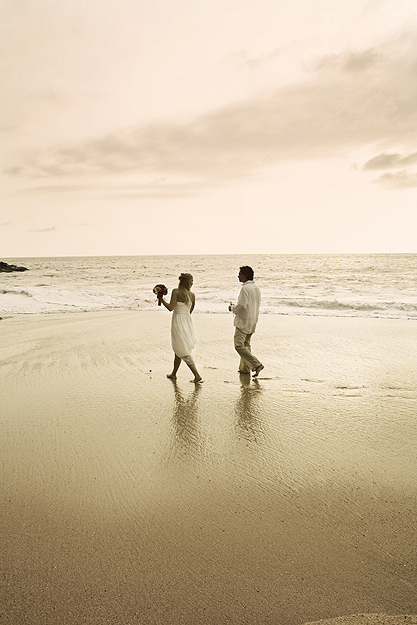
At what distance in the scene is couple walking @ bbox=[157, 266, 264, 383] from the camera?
6953 millimetres

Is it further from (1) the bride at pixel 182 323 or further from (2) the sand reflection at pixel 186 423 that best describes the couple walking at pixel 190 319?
(2) the sand reflection at pixel 186 423

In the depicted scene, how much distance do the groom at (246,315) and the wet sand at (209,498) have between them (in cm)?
32

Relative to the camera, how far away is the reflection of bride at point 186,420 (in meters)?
4.59

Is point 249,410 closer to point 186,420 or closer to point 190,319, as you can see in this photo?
point 186,420

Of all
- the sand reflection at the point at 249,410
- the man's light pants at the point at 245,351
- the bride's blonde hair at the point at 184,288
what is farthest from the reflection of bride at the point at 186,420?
the bride's blonde hair at the point at 184,288

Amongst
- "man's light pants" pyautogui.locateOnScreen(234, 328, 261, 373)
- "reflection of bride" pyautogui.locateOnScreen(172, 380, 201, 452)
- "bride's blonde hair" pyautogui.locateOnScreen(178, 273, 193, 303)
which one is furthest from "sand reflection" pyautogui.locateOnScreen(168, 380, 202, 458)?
"bride's blonde hair" pyautogui.locateOnScreen(178, 273, 193, 303)

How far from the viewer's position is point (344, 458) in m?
4.16

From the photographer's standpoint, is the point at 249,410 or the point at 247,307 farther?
the point at 247,307

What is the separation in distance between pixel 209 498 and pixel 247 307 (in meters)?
4.09

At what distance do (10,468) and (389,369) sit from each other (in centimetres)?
623

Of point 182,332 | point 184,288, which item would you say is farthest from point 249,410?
point 184,288

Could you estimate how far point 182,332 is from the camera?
6.96 meters

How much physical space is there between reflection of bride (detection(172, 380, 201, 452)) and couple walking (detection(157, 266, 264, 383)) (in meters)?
0.64

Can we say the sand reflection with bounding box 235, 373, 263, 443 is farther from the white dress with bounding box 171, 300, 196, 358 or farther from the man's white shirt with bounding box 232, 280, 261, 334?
the white dress with bounding box 171, 300, 196, 358
